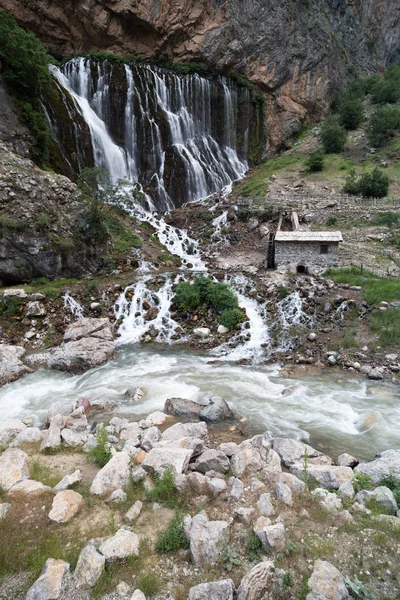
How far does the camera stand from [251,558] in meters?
4.21

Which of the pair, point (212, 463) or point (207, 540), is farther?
point (212, 463)

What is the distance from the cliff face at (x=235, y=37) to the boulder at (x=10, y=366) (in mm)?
33975

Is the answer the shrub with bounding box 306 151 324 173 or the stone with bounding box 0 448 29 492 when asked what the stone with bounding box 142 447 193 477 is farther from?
the shrub with bounding box 306 151 324 173

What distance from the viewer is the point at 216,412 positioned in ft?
28.7

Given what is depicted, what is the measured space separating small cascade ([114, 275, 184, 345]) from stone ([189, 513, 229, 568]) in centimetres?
1027

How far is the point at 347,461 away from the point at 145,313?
36.1 feet

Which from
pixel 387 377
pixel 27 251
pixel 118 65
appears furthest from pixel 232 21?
pixel 387 377

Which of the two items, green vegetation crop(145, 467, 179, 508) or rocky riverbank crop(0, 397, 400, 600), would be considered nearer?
rocky riverbank crop(0, 397, 400, 600)

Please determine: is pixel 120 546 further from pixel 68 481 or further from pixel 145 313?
pixel 145 313

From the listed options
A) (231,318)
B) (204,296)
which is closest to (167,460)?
(231,318)

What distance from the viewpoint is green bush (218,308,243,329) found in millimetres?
14885

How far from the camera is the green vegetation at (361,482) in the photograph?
5.56 meters

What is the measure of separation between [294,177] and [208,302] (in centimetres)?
2395

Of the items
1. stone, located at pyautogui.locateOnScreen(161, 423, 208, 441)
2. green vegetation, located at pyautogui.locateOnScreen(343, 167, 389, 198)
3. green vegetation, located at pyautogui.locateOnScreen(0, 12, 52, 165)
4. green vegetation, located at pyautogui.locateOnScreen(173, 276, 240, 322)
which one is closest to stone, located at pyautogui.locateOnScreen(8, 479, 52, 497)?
stone, located at pyautogui.locateOnScreen(161, 423, 208, 441)
